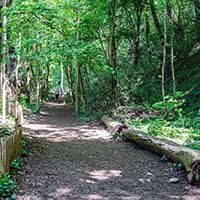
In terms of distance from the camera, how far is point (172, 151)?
7711 millimetres

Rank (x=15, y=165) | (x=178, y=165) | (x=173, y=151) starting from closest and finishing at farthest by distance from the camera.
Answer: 1. (x=15, y=165)
2. (x=178, y=165)
3. (x=173, y=151)

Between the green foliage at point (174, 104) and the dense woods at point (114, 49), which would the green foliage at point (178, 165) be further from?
the dense woods at point (114, 49)

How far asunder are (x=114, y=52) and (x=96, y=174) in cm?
1183

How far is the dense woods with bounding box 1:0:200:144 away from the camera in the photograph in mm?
12727

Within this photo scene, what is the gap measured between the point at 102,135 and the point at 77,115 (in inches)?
300

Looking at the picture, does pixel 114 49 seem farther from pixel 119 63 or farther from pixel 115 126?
pixel 115 126

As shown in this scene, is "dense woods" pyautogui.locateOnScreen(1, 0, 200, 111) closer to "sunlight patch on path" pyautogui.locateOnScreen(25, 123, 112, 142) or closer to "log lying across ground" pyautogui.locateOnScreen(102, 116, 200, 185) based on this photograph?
"sunlight patch on path" pyautogui.locateOnScreen(25, 123, 112, 142)

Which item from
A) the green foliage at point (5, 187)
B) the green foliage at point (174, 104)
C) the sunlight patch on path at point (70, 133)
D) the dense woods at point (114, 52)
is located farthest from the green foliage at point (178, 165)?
the dense woods at point (114, 52)

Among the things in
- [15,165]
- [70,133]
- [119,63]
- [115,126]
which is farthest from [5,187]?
[119,63]

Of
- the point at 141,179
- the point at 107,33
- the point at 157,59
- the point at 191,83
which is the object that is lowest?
the point at 141,179

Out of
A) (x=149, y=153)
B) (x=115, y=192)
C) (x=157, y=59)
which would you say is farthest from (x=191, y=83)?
(x=115, y=192)

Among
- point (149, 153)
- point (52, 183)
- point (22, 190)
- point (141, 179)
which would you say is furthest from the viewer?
point (149, 153)

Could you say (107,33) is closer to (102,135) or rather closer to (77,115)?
(77,115)

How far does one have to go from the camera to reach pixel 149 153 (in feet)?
30.3
